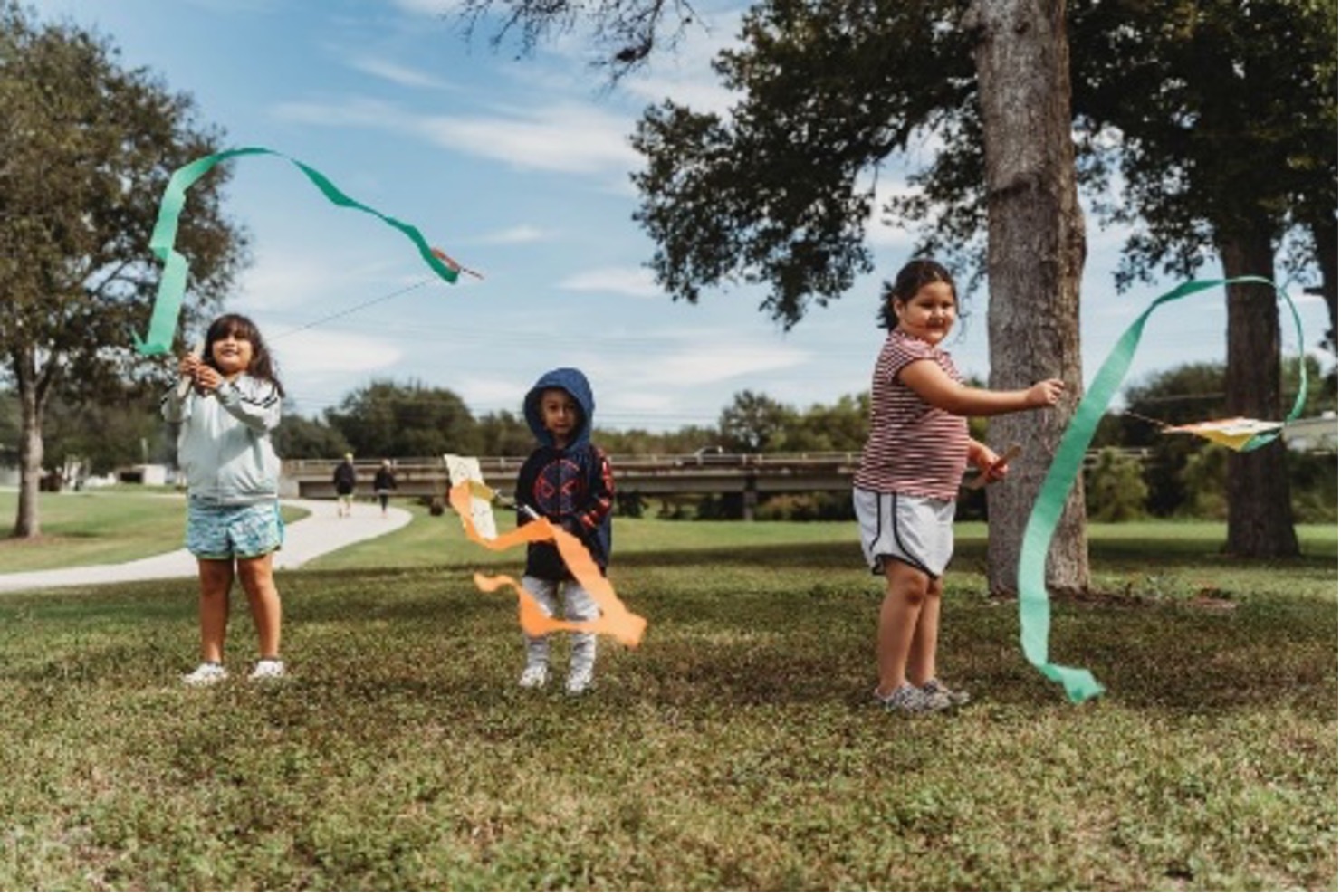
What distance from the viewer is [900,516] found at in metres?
4.84

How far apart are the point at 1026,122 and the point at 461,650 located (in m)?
5.80

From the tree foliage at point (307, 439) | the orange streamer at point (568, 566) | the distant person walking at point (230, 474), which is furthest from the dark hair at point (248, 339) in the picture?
the tree foliage at point (307, 439)

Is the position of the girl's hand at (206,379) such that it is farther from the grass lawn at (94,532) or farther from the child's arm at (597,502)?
the grass lawn at (94,532)

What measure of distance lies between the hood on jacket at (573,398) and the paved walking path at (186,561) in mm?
11957

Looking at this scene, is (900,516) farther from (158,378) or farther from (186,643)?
(158,378)

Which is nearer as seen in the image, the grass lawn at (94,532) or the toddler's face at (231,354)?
the toddler's face at (231,354)

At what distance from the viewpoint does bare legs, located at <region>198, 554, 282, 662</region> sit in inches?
231

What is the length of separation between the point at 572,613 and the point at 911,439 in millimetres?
1616

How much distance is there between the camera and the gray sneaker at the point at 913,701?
477 centimetres

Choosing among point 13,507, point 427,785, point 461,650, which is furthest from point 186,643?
point 13,507

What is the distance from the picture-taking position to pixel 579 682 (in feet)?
17.6

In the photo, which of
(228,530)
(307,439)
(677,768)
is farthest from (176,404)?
(307,439)

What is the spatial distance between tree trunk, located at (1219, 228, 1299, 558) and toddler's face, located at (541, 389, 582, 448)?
56.0ft

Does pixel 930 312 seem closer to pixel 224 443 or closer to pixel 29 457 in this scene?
pixel 224 443
